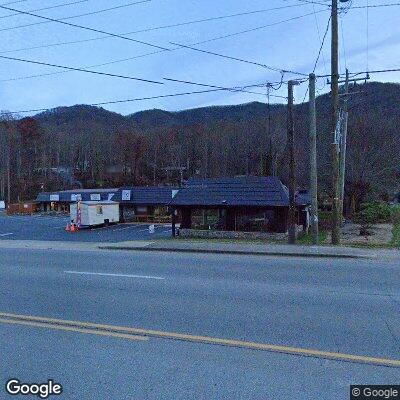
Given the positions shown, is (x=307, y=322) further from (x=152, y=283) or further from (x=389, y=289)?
(x=152, y=283)

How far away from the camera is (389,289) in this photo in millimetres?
8234

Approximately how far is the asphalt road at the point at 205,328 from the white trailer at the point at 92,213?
2587 cm

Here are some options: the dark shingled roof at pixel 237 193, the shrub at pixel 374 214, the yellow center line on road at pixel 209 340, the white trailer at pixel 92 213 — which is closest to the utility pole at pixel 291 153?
the dark shingled roof at pixel 237 193

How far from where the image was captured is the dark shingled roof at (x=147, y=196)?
44.3 m

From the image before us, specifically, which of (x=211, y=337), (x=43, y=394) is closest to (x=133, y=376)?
(x=43, y=394)

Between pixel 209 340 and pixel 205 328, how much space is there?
0.49m

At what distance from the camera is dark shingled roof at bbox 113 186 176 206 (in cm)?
4431

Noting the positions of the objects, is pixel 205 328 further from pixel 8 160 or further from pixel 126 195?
pixel 8 160

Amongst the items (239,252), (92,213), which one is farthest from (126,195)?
(239,252)

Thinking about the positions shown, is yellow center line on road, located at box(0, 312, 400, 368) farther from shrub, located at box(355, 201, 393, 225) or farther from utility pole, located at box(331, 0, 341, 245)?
shrub, located at box(355, 201, 393, 225)

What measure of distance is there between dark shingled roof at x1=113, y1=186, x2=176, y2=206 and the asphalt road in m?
33.2

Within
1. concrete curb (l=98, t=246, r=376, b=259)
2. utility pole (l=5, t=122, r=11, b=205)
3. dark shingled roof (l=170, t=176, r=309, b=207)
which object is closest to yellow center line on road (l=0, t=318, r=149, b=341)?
concrete curb (l=98, t=246, r=376, b=259)

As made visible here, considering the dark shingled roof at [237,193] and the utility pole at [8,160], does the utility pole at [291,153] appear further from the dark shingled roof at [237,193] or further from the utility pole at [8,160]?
the utility pole at [8,160]

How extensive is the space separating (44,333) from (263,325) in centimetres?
299
